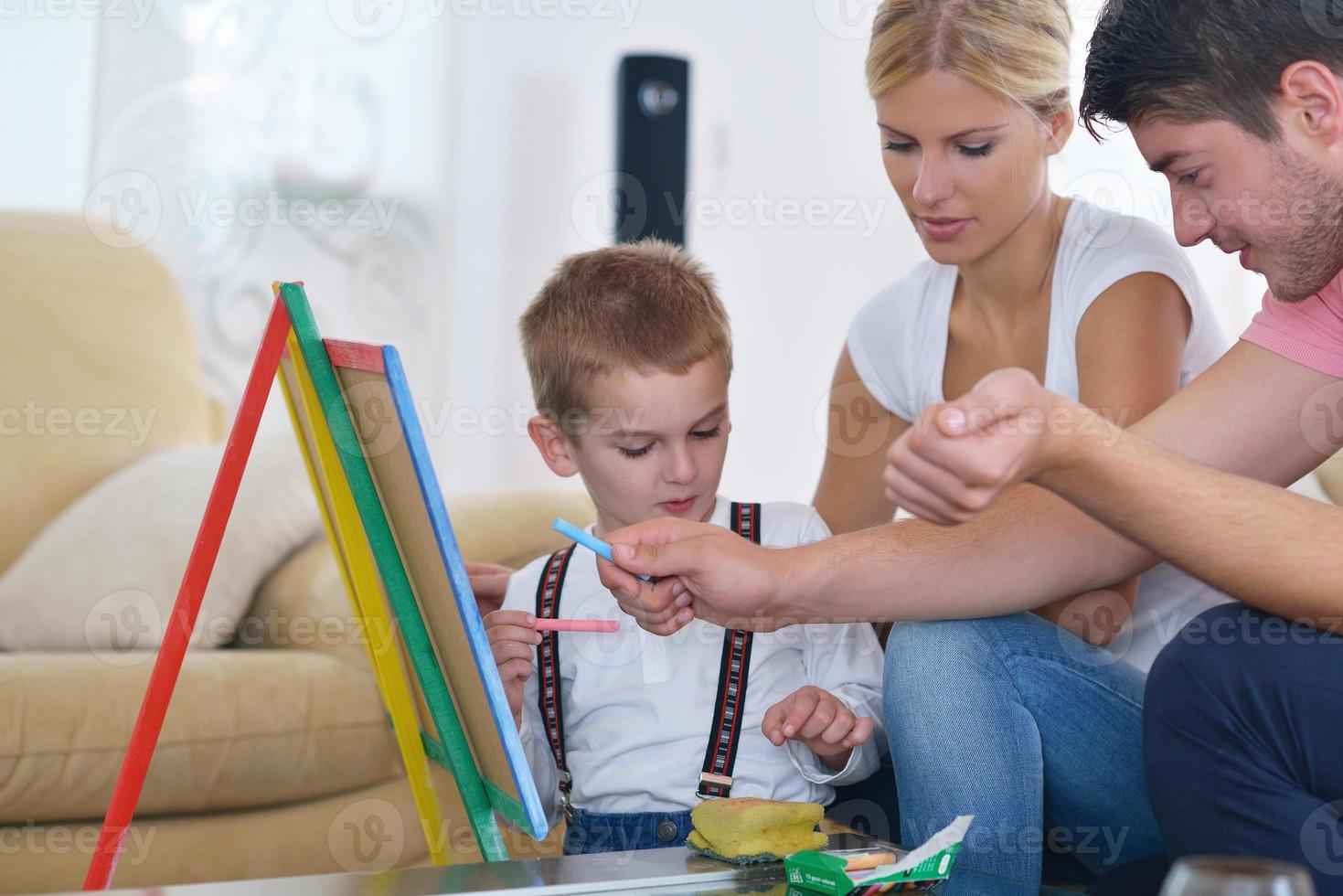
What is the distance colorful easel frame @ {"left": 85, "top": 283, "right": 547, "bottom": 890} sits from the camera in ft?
3.19

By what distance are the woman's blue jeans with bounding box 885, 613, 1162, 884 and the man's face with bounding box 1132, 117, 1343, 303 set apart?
38cm

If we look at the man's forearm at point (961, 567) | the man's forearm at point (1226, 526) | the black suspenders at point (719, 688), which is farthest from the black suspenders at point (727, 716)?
the man's forearm at point (1226, 526)

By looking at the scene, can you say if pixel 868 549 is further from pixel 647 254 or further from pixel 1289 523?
pixel 647 254

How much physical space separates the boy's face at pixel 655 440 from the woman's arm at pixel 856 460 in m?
0.32

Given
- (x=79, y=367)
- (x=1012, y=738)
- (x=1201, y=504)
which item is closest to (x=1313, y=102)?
(x=1201, y=504)

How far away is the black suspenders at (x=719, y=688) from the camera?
1.31 metres

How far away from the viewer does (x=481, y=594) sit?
1539mm

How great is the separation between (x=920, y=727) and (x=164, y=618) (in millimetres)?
1142

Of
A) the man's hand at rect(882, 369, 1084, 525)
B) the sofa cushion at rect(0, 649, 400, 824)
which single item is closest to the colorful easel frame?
the man's hand at rect(882, 369, 1084, 525)

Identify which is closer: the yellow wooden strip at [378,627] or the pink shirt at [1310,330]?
the pink shirt at [1310,330]

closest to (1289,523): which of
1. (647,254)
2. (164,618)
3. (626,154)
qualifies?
(647,254)

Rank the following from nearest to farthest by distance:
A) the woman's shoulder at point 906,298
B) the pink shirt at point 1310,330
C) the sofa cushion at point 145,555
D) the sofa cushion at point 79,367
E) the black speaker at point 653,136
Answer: the pink shirt at point 1310,330 < the woman's shoulder at point 906,298 < the sofa cushion at point 145,555 < the sofa cushion at point 79,367 < the black speaker at point 653,136

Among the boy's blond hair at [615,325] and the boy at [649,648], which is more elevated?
the boy's blond hair at [615,325]

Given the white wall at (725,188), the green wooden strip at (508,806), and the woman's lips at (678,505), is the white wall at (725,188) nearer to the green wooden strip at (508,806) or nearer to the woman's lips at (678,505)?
the woman's lips at (678,505)
